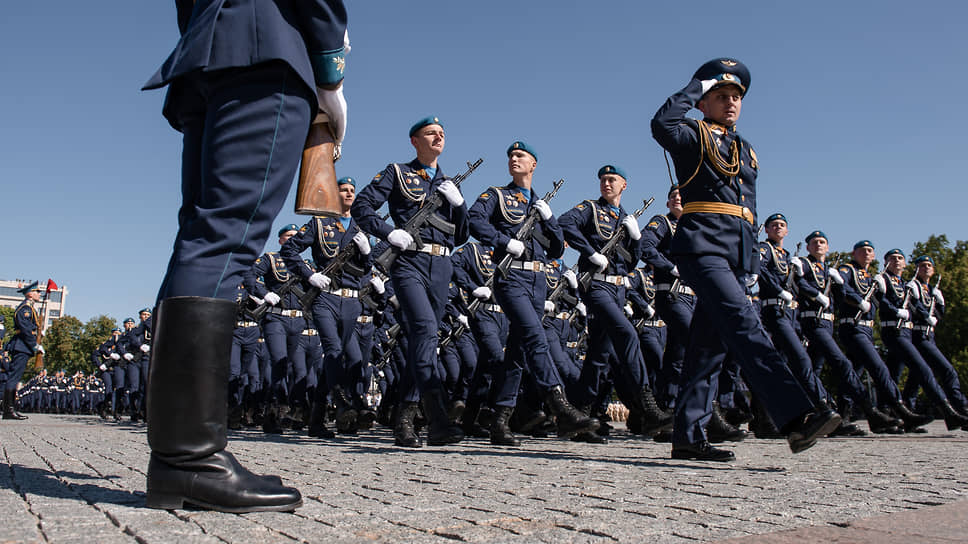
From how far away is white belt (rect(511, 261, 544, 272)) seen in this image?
7551 millimetres

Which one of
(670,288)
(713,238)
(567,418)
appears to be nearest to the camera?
(713,238)

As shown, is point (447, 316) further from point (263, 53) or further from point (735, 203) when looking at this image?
point (263, 53)

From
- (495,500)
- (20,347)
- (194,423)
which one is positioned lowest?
(495,500)

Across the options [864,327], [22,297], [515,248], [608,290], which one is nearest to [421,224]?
[515,248]

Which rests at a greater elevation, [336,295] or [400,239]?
[400,239]

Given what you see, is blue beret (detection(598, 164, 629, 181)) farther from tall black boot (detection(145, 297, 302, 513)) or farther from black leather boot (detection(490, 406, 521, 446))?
tall black boot (detection(145, 297, 302, 513))

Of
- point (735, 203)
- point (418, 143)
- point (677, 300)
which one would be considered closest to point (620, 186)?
point (677, 300)

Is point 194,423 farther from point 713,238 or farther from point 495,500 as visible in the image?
point 713,238

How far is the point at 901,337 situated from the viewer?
1045cm

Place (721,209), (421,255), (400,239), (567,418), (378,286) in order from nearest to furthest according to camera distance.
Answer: (721,209) → (567,418) → (400,239) → (421,255) → (378,286)

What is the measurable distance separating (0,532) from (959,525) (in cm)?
246

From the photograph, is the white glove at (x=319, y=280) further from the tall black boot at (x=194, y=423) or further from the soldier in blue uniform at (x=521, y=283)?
the tall black boot at (x=194, y=423)

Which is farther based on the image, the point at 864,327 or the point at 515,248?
the point at 864,327

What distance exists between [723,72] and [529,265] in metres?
3.06
